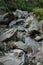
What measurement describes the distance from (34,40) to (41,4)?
18.2 ft

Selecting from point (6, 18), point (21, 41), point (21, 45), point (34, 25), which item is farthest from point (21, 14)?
point (21, 45)

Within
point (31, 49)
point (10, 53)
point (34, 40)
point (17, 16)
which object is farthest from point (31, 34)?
point (17, 16)

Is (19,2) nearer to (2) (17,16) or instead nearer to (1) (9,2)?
(1) (9,2)

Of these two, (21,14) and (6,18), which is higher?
(6,18)

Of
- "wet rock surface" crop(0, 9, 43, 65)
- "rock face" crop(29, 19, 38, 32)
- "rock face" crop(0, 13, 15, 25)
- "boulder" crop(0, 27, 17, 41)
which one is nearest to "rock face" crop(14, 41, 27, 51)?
"wet rock surface" crop(0, 9, 43, 65)

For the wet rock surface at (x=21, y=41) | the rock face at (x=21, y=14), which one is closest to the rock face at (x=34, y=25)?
the wet rock surface at (x=21, y=41)

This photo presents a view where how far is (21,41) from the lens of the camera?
891 cm

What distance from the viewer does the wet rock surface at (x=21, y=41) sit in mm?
7282

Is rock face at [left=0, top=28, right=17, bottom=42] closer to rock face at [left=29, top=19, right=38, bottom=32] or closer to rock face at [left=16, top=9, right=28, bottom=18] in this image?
rock face at [left=29, top=19, right=38, bottom=32]

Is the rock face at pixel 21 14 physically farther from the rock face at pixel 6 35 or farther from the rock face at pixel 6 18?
the rock face at pixel 6 35

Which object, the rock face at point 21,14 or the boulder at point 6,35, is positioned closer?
the boulder at point 6,35

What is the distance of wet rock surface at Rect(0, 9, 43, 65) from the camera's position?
23.9 feet

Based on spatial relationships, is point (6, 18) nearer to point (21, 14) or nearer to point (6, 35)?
point (21, 14)

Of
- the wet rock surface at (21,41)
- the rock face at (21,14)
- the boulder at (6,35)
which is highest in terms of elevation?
the boulder at (6,35)
